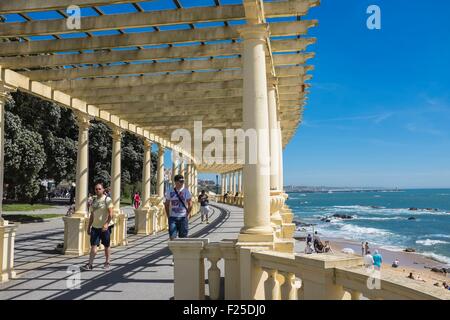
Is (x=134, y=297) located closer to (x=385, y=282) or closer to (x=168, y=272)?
(x=168, y=272)

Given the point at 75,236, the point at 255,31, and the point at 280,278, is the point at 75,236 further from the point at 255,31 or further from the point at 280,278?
the point at 255,31

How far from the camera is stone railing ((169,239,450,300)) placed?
378cm

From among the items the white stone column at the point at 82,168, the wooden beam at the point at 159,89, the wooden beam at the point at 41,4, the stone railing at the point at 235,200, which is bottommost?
the stone railing at the point at 235,200

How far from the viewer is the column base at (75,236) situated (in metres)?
12.1

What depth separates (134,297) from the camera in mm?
6879

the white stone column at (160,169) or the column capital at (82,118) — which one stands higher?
the column capital at (82,118)

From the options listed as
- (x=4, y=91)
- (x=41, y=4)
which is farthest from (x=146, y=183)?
(x=41, y=4)

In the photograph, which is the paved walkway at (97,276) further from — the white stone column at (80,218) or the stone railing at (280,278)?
the stone railing at (280,278)

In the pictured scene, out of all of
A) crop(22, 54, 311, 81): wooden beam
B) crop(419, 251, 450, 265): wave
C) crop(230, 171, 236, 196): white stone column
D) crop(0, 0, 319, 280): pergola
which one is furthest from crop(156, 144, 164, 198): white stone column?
crop(230, 171, 236, 196): white stone column

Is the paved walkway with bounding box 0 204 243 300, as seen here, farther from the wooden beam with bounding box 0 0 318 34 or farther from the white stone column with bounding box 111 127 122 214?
the wooden beam with bounding box 0 0 318 34

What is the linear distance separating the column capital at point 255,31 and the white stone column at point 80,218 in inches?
328

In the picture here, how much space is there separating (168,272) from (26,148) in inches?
668

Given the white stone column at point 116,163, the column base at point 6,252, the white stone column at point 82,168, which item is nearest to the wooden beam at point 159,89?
the white stone column at point 82,168
